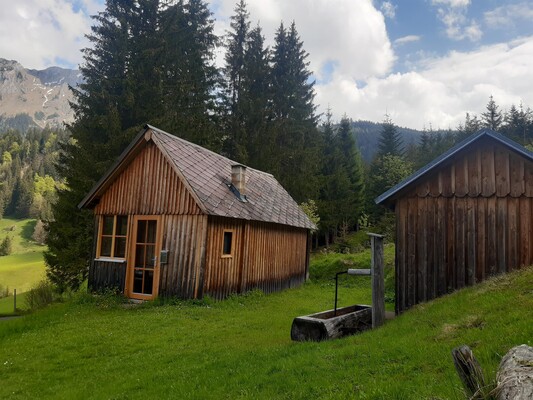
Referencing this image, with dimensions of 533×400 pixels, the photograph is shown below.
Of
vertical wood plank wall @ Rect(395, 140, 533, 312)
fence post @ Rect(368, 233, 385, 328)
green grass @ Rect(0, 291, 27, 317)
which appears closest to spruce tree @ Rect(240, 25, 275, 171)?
green grass @ Rect(0, 291, 27, 317)

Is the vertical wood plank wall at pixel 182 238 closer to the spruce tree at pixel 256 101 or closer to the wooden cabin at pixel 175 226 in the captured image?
the wooden cabin at pixel 175 226

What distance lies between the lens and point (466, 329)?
612 cm

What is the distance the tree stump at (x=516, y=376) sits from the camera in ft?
8.83

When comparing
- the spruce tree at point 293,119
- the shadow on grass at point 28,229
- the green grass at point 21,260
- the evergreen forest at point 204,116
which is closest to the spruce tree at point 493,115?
the evergreen forest at point 204,116

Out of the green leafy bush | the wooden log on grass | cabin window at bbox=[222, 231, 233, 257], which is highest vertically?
cabin window at bbox=[222, 231, 233, 257]

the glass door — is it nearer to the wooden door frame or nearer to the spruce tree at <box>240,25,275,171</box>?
the wooden door frame

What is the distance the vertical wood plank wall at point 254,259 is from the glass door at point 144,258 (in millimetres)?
2338

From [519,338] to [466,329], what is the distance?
1.29 meters

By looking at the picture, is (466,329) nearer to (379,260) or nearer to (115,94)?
(379,260)

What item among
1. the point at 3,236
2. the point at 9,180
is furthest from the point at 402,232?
the point at 9,180

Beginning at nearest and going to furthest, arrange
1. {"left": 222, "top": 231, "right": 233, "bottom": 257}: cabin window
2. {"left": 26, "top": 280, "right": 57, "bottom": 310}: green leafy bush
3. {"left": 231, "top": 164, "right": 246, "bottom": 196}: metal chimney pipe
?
{"left": 222, "top": 231, "right": 233, "bottom": 257}: cabin window < {"left": 231, "top": 164, "right": 246, "bottom": 196}: metal chimney pipe < {"left": 26, "top": 280, "right": 57, "bottom": 310}: green leafy bush

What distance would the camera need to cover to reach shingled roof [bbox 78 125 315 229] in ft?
47.9

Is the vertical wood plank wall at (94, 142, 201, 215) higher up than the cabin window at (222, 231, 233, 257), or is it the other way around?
the vertical wood plank wall at (94, 142, 201, 215)

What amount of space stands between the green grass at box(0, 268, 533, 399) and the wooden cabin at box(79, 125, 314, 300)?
98.2 inches
